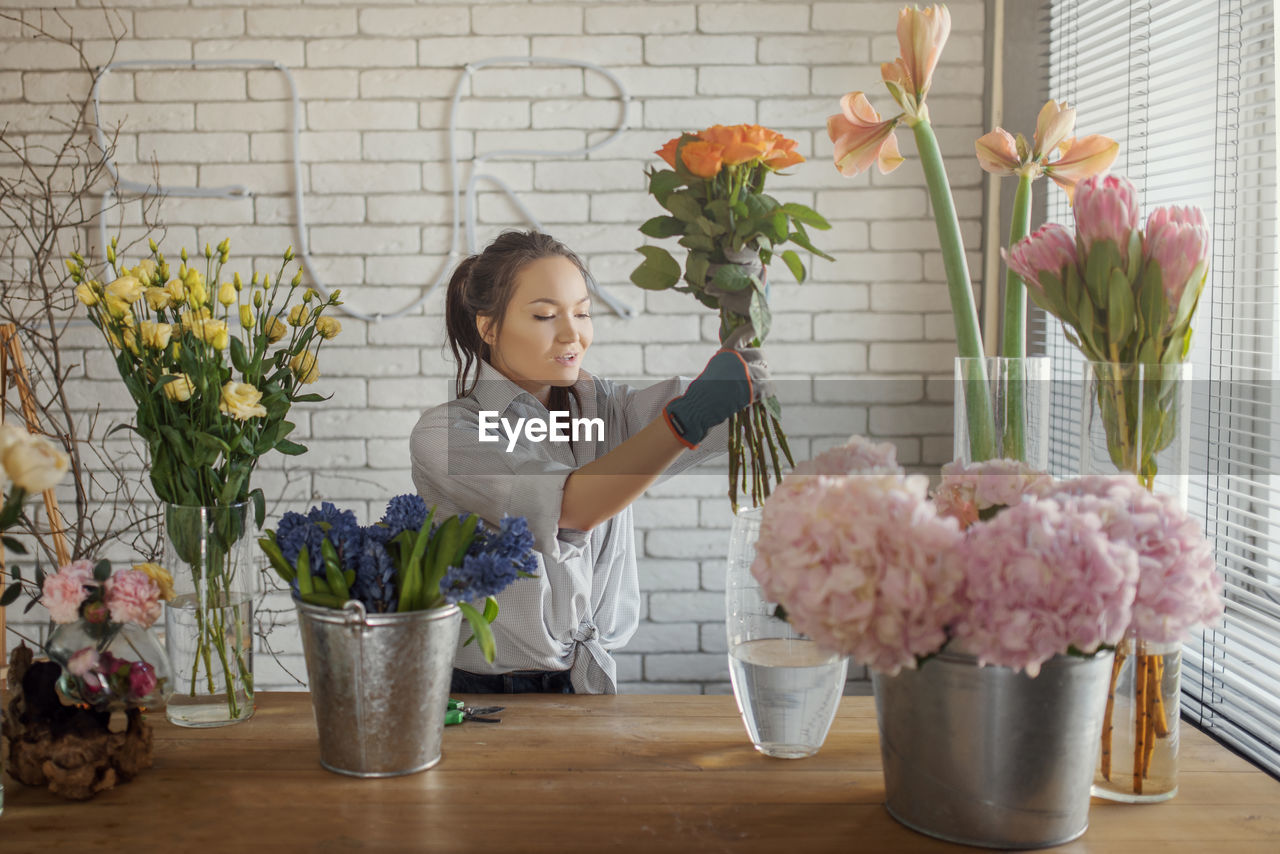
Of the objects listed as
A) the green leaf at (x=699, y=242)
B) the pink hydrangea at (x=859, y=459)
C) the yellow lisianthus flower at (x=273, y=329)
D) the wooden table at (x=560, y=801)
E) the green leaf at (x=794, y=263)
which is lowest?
the wooden table at (x=560, y=801)

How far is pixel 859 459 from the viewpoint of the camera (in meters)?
0.95

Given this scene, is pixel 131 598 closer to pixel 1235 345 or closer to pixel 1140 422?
pixel 1140 422

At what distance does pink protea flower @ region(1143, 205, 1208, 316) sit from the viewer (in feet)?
3.08

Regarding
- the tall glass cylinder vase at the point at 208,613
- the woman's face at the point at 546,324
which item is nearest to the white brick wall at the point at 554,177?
the woman's face at the point at 546,324

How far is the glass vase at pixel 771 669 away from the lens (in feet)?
3.54

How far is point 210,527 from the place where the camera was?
3.97 feet

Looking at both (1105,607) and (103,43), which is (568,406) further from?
(103,43)

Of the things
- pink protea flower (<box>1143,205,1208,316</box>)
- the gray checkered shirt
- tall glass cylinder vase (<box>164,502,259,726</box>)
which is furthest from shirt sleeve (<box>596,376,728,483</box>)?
pink protea flower (<box>1143,205,1208,316</box>)

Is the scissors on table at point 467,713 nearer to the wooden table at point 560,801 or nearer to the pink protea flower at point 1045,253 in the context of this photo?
the wooden table at point 560,801

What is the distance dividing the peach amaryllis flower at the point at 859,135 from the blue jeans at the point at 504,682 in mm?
1010

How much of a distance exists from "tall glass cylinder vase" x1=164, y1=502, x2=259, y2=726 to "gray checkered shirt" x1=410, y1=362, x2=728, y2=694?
0.40 metres

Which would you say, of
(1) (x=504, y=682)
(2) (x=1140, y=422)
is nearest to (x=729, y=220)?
(2) (x=1140, y=422)

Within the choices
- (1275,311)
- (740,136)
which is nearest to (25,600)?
(740,136)

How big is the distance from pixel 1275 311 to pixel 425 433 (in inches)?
53.9
